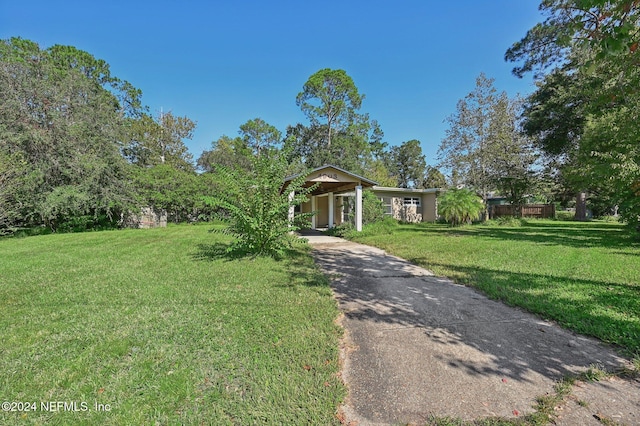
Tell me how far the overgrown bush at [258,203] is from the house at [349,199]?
98 centimetres

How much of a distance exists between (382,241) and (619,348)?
7210mm

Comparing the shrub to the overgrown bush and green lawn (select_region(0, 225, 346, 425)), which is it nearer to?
the overgrown bush

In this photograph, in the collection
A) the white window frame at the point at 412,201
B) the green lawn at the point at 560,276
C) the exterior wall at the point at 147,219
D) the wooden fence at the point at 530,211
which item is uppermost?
the white window frame at the point at 412,201

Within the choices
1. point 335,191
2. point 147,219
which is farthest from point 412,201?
point 147,219

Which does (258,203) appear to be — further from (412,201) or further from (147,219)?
(412,201)

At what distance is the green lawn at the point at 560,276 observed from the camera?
10.2 feet

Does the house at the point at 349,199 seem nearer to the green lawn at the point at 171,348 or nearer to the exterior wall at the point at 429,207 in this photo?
the exterior wall at the point at 429,207

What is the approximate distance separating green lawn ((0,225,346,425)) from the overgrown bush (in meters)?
1.55

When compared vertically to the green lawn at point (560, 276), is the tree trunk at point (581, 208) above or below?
above

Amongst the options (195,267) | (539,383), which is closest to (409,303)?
(539,383)

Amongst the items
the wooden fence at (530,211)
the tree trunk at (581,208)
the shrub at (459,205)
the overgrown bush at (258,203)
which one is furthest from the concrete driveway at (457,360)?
the tree trunk at (581,208)

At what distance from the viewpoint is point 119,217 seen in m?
17.1

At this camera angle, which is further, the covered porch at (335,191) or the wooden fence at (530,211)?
the wooden fence at (530,211)

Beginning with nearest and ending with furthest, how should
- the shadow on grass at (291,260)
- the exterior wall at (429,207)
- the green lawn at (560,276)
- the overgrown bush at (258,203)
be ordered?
the green lawn at (560,276)
the shadow on grass at (291,260)
the overgrown bush at (258,203)
the exterior wall at (429,207)
